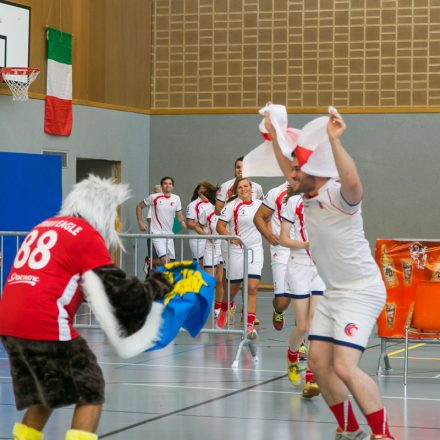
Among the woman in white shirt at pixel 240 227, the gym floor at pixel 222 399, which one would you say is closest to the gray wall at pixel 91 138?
the woman in white shirt at pixel 240 227

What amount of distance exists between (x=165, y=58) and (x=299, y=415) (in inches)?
665

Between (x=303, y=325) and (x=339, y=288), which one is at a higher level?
(x=339, y=288)

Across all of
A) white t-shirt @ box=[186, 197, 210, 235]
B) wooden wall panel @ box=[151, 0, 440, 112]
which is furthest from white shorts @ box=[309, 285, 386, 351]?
wooden wall panel @ box=[151, 0, 440, 112]

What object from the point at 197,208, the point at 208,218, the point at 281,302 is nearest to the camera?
the point at 281,302

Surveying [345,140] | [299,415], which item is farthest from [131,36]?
[299,415]

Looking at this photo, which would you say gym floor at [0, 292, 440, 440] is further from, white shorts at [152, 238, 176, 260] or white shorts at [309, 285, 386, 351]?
white shorts at [152, 238, 176, 260]

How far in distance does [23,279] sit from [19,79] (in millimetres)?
13490

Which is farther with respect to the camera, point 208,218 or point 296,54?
point 296,54

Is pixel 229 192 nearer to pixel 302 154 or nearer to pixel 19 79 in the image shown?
pixel 19 79

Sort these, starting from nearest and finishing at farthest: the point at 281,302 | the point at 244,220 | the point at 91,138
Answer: the point at 281,302 → the point at 244,220 → the point at 91,138

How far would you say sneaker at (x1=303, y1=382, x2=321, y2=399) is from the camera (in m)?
9.30

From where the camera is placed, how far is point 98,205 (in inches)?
232

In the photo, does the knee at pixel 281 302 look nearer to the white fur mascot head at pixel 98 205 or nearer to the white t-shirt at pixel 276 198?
the white t-shirt at pixel 276 198

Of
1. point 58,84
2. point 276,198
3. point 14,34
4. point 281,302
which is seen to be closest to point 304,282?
point 276,198
